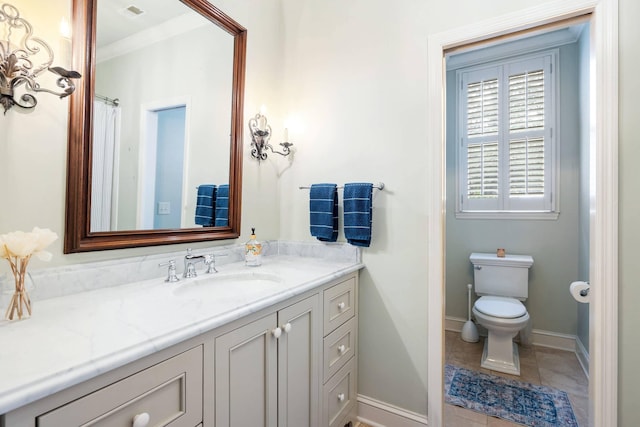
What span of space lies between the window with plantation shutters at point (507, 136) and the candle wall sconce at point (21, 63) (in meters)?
2.91

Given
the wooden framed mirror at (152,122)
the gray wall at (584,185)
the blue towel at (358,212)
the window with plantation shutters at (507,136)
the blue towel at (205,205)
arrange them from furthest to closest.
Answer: the window with plantation shutters at (507,136) < the gray wall at (584,185) < the blue towel at (358,212) < the blue towel at (205,205) < the wooden framed mirror at (152,122)

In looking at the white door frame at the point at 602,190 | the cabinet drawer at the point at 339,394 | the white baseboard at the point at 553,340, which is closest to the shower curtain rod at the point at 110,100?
the cabinet drawer at the point at 339,394

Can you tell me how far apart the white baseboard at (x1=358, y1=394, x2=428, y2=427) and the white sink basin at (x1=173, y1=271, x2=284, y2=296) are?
37.0 inches

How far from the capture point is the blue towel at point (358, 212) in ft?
5.56

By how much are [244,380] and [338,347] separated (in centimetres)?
67

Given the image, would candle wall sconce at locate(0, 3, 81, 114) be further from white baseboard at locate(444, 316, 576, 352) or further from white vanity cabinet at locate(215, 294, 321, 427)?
white baseboard at locate(444, 316, 576, 352)

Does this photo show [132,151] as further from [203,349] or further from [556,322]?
[556,322]

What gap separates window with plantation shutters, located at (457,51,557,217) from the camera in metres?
2.60

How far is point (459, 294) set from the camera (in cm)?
295

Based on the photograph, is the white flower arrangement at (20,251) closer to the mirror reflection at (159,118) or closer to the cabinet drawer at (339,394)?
the mirror reflection at (159,118)

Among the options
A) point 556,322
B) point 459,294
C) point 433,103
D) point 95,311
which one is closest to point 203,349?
point 95,311

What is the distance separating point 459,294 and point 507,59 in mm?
2175

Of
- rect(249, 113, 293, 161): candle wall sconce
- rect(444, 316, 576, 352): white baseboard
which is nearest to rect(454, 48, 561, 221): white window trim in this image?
rect(444, 316, 576, 352): white baseboard

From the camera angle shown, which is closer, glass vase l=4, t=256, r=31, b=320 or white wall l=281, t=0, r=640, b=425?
glass vase l=4, t=256, r=31, b=320
